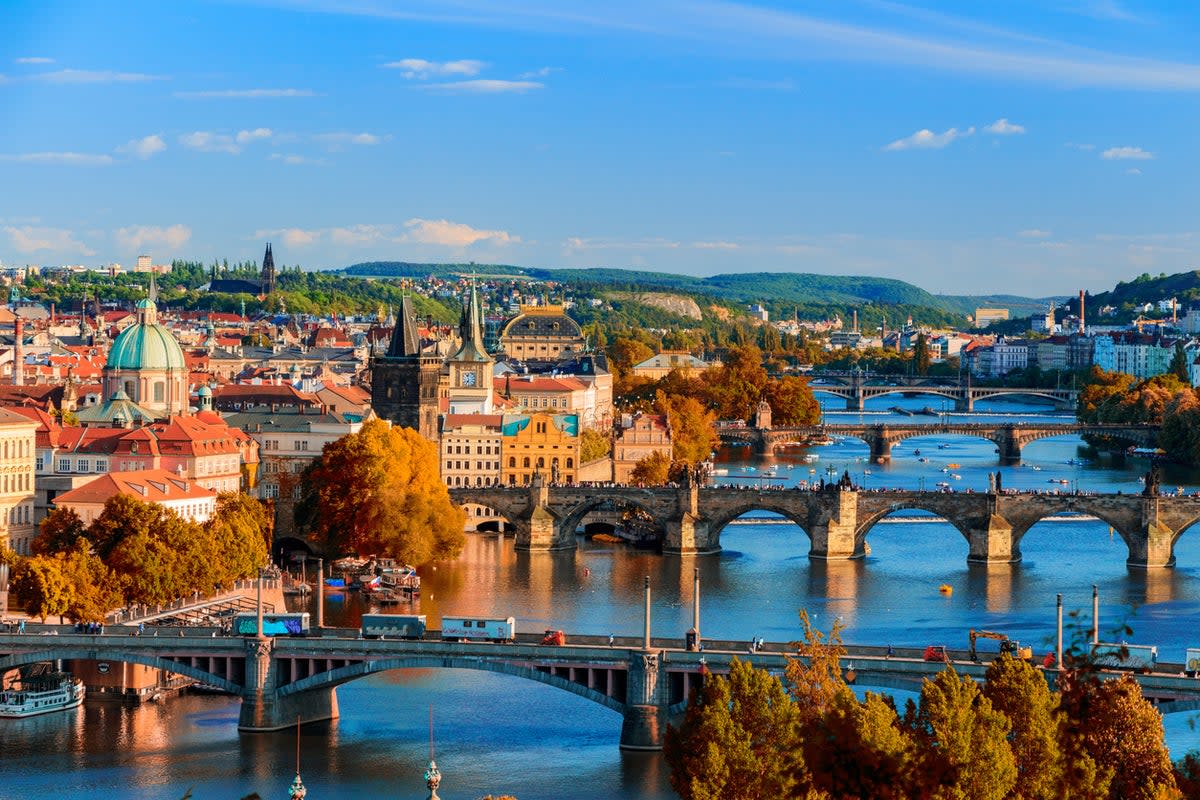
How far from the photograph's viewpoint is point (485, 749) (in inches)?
1896

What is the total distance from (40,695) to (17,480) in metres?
18.7

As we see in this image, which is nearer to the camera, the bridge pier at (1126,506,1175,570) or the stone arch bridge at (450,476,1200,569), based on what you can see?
the bridge pier at (1126,506,1175,570)

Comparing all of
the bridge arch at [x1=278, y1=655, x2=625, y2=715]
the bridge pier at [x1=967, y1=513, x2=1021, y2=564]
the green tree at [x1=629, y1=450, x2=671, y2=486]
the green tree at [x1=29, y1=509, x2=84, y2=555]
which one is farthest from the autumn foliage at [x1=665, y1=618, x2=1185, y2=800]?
the green tree at [x1=629, y1=450, x2=671, y2=486]

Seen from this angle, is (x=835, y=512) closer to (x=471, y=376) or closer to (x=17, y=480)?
(x=17, y=480)

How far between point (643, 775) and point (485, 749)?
366 cm

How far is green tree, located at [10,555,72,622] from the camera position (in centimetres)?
5734

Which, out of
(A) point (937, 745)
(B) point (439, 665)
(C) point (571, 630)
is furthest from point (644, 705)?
(C) point (571, 630)

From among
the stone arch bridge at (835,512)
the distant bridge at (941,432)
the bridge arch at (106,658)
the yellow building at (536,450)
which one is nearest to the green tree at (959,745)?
the bridge arch at (106,658)

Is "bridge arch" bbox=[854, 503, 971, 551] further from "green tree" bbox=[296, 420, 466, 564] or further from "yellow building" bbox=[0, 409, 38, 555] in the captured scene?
"yellow building" bbox=[0, 409, 38, 555]

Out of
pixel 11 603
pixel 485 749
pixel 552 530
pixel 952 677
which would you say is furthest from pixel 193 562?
pixel 952 677

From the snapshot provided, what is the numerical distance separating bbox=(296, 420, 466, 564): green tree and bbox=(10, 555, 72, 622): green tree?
17.1 metres

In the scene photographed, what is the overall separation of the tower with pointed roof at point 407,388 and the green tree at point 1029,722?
51.5 meters

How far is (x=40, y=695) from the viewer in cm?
5178

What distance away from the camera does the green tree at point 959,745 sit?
36188mm
